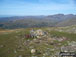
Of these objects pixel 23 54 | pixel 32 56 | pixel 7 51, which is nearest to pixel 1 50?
pixel 7 51

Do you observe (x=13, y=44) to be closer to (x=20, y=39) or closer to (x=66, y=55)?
(x=20, y=39)

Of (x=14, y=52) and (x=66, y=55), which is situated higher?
(x=66, y=55)

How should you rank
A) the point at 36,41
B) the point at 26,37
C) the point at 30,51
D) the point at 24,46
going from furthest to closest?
the point at 26,37 < the point at 36,41 < the point at 24,46 < the point at 30,51

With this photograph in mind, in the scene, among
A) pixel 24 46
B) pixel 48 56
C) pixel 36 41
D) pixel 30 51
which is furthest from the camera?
pixel 36 41

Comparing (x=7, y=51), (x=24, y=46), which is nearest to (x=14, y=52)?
(x=7, y=51)

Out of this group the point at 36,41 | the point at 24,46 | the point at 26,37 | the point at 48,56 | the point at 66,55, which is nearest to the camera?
the point at 66,55

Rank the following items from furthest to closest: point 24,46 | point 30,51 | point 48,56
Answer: point 24,46, point 30,51, point 48,56

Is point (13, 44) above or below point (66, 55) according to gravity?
below

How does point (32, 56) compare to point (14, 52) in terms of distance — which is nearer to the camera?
point (32, 56)

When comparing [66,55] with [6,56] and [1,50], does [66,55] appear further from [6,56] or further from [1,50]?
[1,50]
